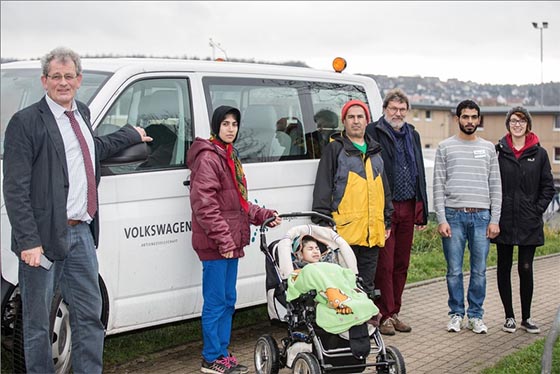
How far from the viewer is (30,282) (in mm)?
4688

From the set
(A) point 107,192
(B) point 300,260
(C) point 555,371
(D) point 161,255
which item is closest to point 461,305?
(C) point 555,371

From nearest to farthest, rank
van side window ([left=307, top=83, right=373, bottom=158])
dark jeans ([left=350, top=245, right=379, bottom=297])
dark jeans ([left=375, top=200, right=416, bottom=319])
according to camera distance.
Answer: dark jeans ([left=350, top=245, right=379, bottom=297]) → van side window ([left=307, top=83, right=373, bottom=158]) → dark jeans ([left=375, top=200, right=416, bottom=319])

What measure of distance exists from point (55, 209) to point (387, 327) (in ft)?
12.3

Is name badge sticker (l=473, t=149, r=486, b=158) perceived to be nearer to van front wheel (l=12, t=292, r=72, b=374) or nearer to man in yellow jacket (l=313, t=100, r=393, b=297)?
man in yellow jacket (l=313, t=100, r=393, b=297)

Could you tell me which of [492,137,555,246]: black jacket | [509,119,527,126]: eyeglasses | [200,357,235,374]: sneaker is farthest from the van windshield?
[492,137,555,246]: black jacket

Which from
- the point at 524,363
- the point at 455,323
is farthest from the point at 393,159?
the point at 524,363

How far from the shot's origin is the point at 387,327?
24.3 feet

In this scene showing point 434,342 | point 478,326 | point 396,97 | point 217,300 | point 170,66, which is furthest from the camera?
point 478,326

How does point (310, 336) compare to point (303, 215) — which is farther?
point (303, 215)

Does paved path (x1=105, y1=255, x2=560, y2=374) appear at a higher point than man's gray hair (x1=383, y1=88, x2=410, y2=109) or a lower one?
lower

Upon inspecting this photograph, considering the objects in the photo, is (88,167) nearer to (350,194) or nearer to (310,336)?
(310,336)

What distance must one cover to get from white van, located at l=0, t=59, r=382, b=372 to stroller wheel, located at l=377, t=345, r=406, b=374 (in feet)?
4.81

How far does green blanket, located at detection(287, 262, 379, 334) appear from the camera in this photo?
5.34 metres

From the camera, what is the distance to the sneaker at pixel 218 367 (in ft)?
19.9
